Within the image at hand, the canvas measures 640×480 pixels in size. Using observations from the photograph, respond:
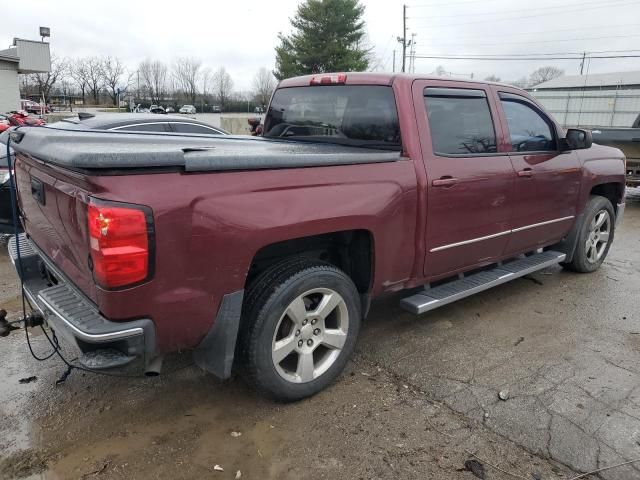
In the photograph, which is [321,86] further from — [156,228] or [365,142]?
[156,228]

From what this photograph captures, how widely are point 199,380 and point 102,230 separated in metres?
1.56

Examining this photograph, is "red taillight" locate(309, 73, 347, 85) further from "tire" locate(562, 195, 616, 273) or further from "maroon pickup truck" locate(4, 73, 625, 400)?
"tire" locate(562, 195, 616, 273)

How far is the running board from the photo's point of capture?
12.0 feet

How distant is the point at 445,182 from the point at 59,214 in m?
2.42

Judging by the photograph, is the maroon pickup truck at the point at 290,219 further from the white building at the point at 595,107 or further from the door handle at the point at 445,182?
the white building at the point at 595,107

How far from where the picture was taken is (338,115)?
12.8ft

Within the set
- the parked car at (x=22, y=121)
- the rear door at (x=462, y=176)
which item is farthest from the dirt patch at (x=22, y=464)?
the parked car at (x=22, y=121)

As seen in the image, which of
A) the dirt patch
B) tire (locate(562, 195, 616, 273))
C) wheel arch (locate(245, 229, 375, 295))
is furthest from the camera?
tire (locate(562, 195, 616, 273))

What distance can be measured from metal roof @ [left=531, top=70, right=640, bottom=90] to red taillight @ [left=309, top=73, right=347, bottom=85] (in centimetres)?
3923

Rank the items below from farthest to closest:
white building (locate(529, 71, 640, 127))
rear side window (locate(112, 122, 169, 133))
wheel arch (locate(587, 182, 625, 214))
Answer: white building (locate(529, 71, 640, 127)), rear side window (locate(112, 122, 169, 133)), wheel arch (locate(587, 182, 625, 214))

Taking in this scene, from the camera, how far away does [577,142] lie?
185 inches

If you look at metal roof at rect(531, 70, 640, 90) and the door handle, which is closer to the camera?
the door handle

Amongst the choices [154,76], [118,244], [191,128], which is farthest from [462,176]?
[154,76]

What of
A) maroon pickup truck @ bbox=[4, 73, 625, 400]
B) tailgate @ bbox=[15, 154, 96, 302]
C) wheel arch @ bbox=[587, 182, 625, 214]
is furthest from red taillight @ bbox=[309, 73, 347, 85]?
wheel arch @ bbox=[587, 182, 625, 214]
